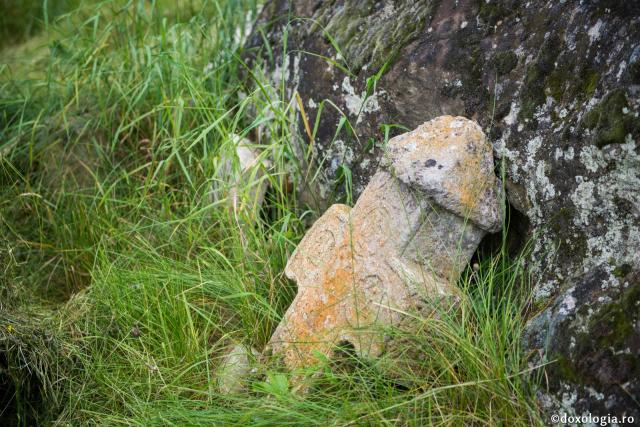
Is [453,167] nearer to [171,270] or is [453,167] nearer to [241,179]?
[241,179]

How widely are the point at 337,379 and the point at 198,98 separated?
5.57ft

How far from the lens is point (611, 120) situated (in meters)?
1.94

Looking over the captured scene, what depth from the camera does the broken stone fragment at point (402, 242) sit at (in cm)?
213

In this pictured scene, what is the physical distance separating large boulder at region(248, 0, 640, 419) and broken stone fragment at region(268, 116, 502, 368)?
0.57ft

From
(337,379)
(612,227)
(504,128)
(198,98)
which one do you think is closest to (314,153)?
(198,98)

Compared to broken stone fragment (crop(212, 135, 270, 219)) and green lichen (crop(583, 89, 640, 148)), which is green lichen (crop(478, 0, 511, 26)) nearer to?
green lichen (crop(583, 89, 640, 148))

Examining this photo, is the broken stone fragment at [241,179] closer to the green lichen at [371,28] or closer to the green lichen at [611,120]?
the green lichen at [371,28]

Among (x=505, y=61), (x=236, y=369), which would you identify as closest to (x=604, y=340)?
(x=505, y=61)

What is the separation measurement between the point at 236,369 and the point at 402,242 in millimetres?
703

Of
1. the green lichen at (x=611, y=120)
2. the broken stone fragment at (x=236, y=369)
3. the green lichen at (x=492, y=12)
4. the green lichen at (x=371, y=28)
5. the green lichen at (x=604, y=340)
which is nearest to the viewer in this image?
the green lichen at (x=604, y=340)

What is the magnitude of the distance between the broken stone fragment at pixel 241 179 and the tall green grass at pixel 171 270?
0.05 meters

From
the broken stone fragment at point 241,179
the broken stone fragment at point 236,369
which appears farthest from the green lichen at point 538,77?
the broken stone fragment at point 236,369

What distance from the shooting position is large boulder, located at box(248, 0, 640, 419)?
6.03ft

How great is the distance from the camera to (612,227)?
6.40 ft
